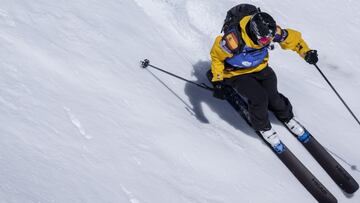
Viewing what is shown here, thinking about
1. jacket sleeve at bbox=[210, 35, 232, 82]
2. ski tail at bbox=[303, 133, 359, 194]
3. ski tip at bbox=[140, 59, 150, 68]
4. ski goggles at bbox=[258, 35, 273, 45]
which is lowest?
ski tail at bbox=[303, 133, 359, 194]

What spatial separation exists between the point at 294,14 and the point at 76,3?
4934mm

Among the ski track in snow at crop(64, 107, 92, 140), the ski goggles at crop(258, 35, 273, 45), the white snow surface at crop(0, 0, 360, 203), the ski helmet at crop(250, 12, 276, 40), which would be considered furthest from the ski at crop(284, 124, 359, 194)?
the ski track in snow at crop(64, 107, 92, 140)

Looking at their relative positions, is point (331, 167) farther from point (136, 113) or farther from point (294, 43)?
point (136, 113)

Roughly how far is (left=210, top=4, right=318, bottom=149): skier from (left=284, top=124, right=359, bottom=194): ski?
144 millimetres

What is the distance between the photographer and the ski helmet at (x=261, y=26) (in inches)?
235

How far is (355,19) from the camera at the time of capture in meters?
10.5

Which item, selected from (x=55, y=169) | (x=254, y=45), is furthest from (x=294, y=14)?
(x=55, y=169)

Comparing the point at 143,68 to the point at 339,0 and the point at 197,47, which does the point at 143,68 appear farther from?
the point at 339,0

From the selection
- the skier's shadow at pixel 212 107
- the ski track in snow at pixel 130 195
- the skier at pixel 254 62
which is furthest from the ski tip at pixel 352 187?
the ski track in snow at pixel 130 195

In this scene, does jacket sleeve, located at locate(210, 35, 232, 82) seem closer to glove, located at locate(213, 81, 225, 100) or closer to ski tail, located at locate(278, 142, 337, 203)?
glove, located at locate(213, 81, 225, 100)

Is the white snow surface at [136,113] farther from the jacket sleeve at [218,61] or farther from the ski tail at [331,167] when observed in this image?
the jacket sleeve at [218,61]

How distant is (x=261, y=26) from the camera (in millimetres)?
5953

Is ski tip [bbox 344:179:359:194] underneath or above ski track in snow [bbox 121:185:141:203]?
underneath

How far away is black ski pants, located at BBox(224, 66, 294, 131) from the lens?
628 cm
